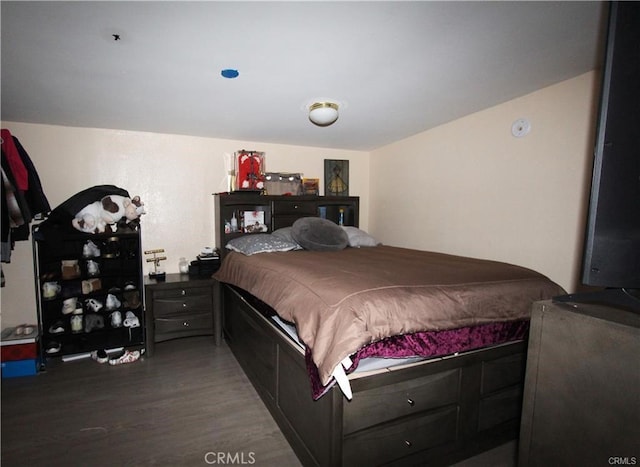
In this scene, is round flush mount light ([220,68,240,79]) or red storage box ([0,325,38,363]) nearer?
round flush mount light ([220,68,240,79])

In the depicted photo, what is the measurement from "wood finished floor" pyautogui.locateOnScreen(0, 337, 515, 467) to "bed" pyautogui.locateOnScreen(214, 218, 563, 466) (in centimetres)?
24

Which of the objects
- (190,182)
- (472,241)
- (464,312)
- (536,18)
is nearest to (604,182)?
(464,312)

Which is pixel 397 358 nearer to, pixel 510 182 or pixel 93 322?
pixel 510 182

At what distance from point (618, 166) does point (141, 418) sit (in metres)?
2.62

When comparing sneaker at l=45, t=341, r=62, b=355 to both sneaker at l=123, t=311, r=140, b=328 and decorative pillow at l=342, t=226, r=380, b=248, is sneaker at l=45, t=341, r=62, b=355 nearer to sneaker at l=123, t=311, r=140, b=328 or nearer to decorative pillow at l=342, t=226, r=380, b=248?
sneaker at l=123, t=311, r=140, b=328

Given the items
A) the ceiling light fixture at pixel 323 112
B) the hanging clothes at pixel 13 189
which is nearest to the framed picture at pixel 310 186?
the ceiling light fixture at pixel 323 112

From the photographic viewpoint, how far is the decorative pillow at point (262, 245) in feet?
8.80

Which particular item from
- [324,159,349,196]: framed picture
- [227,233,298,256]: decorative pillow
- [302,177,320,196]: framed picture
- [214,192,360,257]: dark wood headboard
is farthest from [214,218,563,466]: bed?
[324,159,349,196]: framed picture

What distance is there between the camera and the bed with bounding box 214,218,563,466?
4.14 feet

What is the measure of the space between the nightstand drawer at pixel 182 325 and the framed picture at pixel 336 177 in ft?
6.86

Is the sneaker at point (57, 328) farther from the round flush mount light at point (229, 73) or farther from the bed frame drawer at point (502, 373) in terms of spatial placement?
the bed frame drawer at point (502, 373)

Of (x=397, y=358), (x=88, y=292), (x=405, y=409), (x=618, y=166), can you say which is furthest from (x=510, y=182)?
(x=88, y=292)

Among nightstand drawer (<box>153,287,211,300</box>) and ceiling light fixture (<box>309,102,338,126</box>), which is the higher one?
ceiling light fixture (<box>309,102,338,126</box>)

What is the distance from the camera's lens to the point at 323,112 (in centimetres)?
225
